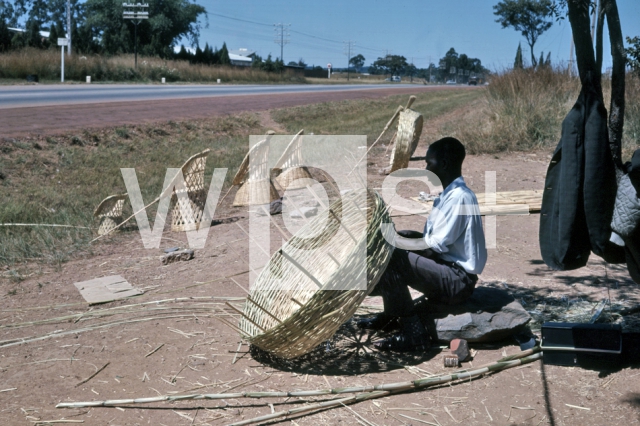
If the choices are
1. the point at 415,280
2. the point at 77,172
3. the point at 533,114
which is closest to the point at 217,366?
the point at 415,280

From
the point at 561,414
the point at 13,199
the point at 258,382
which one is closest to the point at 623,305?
the point at 561,414

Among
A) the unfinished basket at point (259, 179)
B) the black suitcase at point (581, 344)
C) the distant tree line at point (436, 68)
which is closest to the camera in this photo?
the black suitcase at point (581, 344)

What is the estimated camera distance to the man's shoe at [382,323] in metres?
4.89

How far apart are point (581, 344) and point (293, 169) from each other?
249 inches

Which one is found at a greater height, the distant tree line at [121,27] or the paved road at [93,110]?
the distant tree line at [121,27]

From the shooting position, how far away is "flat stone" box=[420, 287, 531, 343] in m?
4.54

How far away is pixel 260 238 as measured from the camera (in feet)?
24.8

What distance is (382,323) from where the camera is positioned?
4930 millimetres

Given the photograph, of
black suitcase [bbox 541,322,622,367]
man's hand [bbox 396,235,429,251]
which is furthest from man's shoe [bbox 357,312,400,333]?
black suitcase [bbox 541,322,622,367]

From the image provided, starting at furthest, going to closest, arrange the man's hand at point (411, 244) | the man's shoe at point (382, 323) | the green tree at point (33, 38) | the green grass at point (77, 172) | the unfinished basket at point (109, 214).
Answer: the green tree at point (33, 38) → the unfinished basket at point (109, 214) → the green grass at point (77, 172) → the man's shoe at point (382, 323) → the man's hand at point (411, 244)

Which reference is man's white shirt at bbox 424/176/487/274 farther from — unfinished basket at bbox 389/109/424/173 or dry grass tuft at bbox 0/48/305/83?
dry grass tuft at bbox 0/48/305/83

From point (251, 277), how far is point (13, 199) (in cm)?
A: 578

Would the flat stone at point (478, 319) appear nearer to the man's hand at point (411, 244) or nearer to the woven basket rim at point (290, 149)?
the man's hand at point (411, 244)

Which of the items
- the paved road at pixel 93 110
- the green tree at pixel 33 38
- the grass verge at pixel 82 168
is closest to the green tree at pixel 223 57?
the green tree at pixel 33 38
